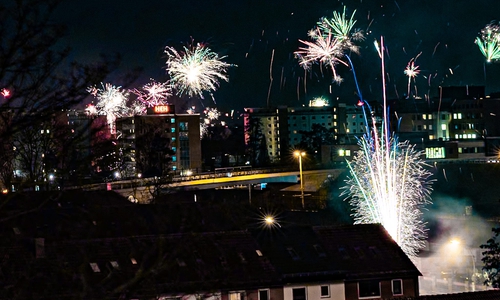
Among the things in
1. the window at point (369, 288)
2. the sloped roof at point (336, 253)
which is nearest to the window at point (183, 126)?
the sloped roof at point (336, 253)

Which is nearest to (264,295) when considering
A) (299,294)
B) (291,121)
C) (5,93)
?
(299,294)

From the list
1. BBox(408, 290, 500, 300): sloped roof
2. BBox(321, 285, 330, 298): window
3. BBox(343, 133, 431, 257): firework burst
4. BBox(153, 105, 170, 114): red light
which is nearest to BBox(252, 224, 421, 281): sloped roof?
BBox(321, 285, 330, 298): window

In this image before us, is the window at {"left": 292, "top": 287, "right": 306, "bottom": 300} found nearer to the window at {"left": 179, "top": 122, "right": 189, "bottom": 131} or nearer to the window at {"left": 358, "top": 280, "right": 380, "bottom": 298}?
the window at {"left": 358, "top": 280, "right": 380, "bottom": 298}

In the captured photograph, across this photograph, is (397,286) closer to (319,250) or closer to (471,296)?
(319,250)

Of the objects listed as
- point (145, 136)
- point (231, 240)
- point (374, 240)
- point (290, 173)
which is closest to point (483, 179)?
point (290, 173)

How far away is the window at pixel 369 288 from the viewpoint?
16.1m

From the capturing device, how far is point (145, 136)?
5039mm

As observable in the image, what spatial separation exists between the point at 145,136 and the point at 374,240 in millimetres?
13600

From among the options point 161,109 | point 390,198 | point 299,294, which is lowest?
point 299,294

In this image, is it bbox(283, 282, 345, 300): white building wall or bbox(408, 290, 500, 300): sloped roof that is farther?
bbox(283, 282, 345, 300): white building wall

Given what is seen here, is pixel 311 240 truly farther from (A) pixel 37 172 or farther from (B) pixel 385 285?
(A) pixel 37 172

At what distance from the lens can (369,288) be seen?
16203 millimetres

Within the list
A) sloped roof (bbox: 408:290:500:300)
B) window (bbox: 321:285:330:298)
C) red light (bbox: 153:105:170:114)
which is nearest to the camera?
sloped roof (bbox: 408:290:500:300)

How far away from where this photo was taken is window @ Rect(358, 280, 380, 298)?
16.1 meters
